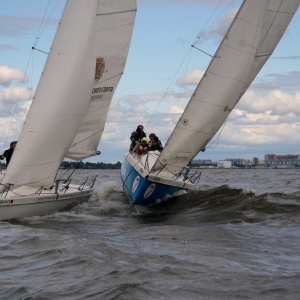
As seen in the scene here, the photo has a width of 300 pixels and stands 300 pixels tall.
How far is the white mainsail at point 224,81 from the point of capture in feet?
55.2

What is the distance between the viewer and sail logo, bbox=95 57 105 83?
18.5 metres

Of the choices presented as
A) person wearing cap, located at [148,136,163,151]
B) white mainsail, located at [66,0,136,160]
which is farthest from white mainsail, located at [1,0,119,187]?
person wearing cap, located at [148,136,163,151]

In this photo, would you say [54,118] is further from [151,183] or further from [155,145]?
[155,145]

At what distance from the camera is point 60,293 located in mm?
7414

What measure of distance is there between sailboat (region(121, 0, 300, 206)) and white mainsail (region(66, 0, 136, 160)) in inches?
92.0

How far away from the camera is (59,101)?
14953 millimetres

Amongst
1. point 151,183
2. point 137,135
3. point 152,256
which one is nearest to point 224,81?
point 151,183

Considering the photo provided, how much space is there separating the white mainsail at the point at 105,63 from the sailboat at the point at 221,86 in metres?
2.34

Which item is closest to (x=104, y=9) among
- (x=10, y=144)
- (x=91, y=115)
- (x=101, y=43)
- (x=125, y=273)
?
(x=101, y=43)

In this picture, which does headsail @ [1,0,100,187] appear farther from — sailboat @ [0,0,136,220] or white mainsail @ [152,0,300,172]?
white mainsail @ [152,0,300,172]

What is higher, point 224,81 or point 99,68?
point 99,68

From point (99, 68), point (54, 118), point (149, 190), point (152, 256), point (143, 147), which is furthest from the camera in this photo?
point (143, 147)

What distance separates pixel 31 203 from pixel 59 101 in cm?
244

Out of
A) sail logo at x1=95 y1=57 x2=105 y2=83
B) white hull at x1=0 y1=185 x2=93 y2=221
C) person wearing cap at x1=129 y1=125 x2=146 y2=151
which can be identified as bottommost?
white hull at x1=0 y1=185 x2=93 y2=221
